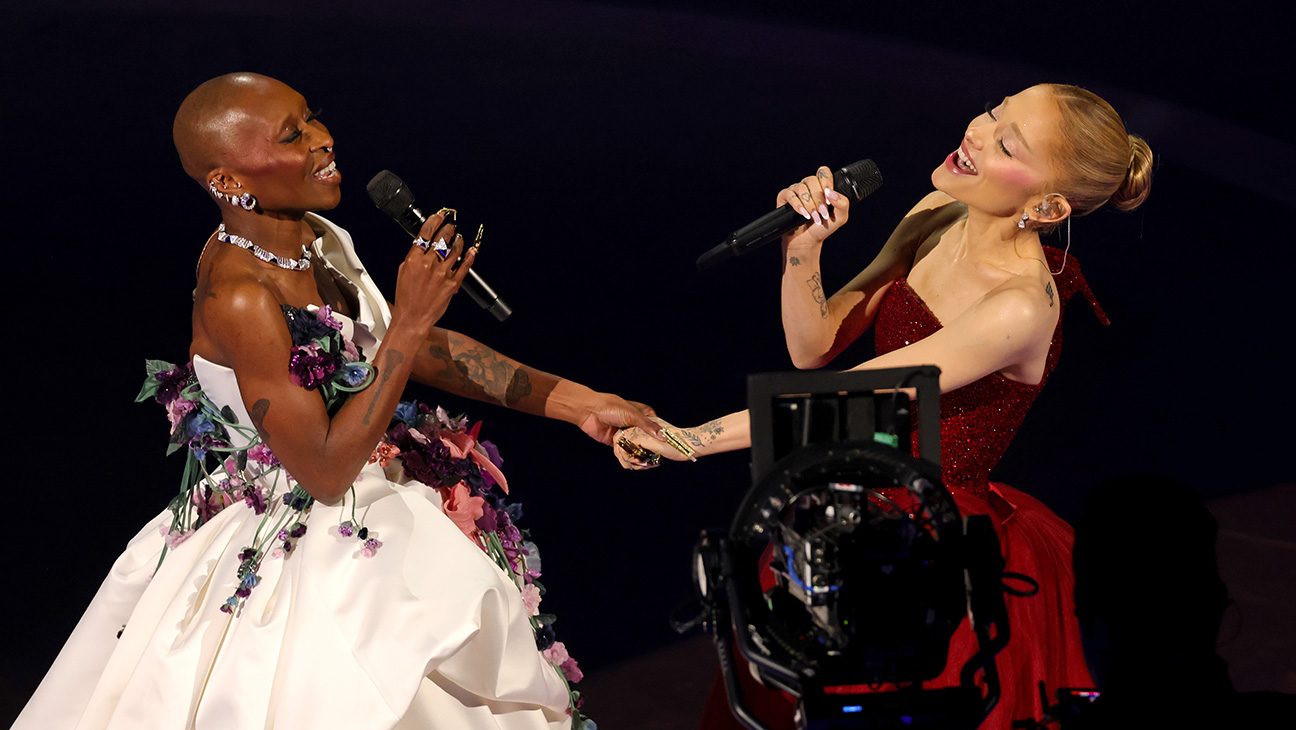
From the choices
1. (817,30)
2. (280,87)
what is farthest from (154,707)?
(817,30)

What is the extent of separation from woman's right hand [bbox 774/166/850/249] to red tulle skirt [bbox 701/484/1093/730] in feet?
1.78

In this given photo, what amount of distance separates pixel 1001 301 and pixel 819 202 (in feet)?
1.20

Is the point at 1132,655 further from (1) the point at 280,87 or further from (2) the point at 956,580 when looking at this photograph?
(1) the point at 280,87

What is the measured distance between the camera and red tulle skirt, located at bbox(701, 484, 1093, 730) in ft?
7.55

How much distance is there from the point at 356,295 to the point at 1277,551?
2714 millimetres

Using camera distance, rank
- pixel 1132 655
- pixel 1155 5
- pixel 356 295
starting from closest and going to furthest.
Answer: pixel 1132 655
pixel 356 295
pixel 1155 5

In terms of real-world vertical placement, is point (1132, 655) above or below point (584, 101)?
below

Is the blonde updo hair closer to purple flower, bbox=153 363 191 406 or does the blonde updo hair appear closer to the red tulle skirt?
the red tulle skirt

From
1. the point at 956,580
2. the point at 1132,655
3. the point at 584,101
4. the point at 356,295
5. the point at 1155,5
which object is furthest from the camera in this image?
the point at 584,101

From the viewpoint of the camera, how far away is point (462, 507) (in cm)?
248

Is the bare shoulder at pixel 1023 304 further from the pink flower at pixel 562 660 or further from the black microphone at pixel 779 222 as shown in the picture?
the pink flower at pixel 562 660

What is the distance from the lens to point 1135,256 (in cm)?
409

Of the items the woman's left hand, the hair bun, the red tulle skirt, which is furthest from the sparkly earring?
the hair bun

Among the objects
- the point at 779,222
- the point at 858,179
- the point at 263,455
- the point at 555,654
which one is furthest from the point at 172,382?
the point at 858,179
